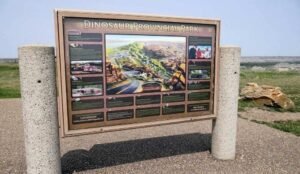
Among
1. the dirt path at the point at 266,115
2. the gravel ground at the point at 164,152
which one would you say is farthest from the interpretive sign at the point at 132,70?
the dirt path at the point at 266,115

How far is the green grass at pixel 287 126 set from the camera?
9.04 metres

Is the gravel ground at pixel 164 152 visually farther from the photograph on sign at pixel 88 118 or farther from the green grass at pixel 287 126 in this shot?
the photograph on sign at pixel 88 118

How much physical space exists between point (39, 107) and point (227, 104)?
4022 mm

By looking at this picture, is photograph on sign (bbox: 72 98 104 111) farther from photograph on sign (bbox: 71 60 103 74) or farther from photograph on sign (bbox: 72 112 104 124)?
photograph on sign (bbox: 71 60 103 74)

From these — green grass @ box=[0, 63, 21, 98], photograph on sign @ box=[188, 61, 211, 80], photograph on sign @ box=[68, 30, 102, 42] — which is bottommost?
green grass @ box=[0, 63, 21, 98]

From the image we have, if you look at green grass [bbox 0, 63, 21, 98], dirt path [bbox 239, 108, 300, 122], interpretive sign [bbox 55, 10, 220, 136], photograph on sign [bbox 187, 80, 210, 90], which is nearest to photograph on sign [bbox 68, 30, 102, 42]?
interpretive sign [bbox 55, 10, 220, 136]

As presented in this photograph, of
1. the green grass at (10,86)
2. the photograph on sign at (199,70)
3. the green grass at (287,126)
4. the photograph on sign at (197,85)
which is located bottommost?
the green grass at (287,126)

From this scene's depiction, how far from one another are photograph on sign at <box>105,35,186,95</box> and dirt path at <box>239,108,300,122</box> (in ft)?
21.9

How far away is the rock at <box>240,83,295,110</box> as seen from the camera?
1342 cm

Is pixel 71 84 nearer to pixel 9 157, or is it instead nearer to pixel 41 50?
pixel 41 50

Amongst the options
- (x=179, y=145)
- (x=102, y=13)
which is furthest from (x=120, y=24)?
(x=179, y=145)

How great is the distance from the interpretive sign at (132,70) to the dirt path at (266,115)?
5.89 metres

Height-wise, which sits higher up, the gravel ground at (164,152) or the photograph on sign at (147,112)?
the photograph on sign at (147,112)

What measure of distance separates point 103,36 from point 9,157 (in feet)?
13.2
